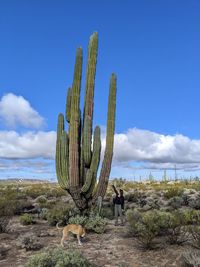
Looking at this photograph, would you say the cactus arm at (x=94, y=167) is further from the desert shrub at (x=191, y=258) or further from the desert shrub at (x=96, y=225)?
the desert shrub at (x=191, y=258)

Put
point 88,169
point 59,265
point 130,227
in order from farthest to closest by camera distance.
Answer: point 88,169 → point 130,227 → point 59,265

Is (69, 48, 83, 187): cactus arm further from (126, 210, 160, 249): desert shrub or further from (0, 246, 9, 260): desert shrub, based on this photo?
(0, 246, 9, 260): desert shrub

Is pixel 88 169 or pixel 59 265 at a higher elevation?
pixel 88 169

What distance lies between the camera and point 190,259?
8461 millimetres

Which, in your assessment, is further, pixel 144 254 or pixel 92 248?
pixel 92 248

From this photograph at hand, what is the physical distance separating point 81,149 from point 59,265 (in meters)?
7.64

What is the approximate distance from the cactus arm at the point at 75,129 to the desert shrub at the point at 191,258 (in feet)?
22.5

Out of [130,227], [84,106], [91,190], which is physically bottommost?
[130,227]

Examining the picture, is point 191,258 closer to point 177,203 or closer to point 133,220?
point 133,220

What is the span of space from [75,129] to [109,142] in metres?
1.41

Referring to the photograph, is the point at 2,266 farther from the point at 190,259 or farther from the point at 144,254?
the point at 190,259

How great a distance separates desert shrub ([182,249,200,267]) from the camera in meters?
8.24

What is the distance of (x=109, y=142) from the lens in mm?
15547

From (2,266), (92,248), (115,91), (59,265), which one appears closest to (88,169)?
(115,91)
